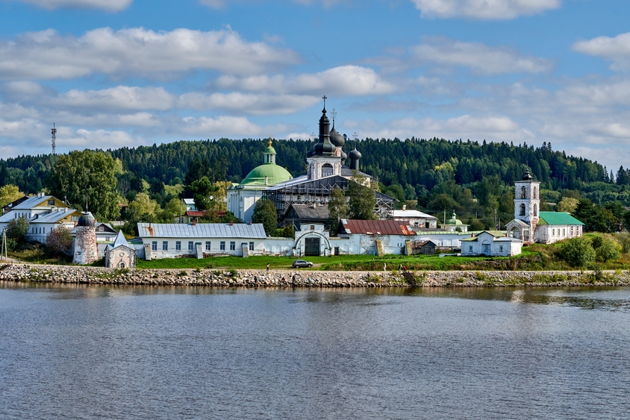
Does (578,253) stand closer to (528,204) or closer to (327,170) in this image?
(528,204)

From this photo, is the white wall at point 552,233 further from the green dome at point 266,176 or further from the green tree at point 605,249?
the green dome at point 266,176

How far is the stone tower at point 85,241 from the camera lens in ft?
191

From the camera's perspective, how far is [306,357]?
31.1 metres

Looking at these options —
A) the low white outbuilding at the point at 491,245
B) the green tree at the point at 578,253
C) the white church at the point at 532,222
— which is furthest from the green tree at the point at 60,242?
the green tree at the point at 578,253

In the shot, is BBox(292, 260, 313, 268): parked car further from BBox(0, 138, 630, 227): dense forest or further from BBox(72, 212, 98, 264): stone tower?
BBox(0, 138, 630, 227): dense forest

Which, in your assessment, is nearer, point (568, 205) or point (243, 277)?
point (243, 277)

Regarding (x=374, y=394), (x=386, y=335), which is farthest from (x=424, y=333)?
(x=374, y=394)

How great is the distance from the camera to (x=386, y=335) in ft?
118

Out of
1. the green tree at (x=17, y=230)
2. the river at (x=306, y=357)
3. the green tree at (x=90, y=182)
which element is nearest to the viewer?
the river at (x=306, y=357)

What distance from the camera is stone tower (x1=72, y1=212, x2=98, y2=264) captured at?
58.2 metres

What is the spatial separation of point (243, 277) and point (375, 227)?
15305mm

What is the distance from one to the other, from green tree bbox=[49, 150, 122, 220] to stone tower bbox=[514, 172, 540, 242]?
32.2 m

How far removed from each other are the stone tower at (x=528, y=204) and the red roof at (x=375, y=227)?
33.3 feet

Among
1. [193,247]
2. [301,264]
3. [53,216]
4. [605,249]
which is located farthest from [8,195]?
[605,249]
